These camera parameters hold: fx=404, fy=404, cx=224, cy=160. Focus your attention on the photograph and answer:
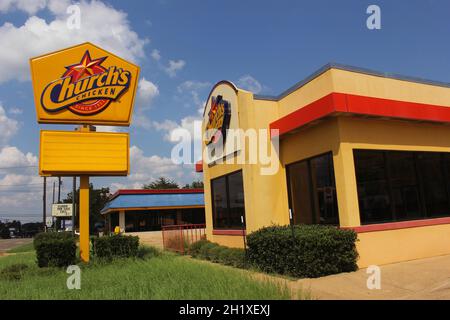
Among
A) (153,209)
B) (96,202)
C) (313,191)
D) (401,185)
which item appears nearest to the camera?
(401,185)

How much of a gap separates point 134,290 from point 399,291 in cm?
516

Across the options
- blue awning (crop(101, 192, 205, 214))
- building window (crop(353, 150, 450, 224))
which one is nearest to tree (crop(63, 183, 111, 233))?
blue awning (crop(101, 192, 205, 214))

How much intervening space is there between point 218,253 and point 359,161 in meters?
5.88

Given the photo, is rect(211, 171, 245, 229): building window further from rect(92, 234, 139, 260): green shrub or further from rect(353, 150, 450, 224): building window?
rect(353, 150, 450, 224): building window

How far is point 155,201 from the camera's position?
35500mm

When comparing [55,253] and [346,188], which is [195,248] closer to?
[55,253]

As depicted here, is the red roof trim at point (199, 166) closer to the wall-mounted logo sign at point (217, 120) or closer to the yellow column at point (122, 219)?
the wall-mounted logo sign at point (217, 120)

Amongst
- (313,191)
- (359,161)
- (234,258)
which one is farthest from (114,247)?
(359,161)

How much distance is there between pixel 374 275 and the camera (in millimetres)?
9422

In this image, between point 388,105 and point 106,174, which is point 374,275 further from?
point 106,174

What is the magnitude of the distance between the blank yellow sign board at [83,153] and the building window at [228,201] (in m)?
4.06

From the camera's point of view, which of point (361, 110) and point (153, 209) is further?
point (153, 209)

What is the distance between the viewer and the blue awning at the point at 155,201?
34.3 meters

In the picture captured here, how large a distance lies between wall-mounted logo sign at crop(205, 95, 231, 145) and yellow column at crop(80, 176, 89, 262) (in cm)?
542
